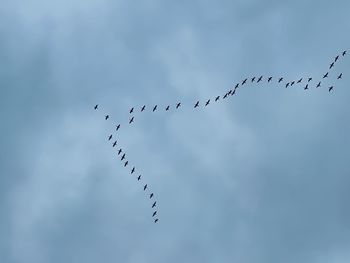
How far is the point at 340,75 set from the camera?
158 metres

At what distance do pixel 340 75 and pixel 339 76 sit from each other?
2.17 ft

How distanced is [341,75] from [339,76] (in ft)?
1.95

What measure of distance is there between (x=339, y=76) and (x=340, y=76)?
755 mm

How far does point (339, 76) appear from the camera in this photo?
159 m

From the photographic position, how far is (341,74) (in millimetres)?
158500

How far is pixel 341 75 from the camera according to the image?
158625 mm

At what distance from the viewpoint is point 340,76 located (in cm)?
15825

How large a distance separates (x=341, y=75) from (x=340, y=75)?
41 centimetres

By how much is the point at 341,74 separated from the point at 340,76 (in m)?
0.66

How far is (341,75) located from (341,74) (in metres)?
0.27

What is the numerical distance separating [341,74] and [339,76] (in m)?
0.78
